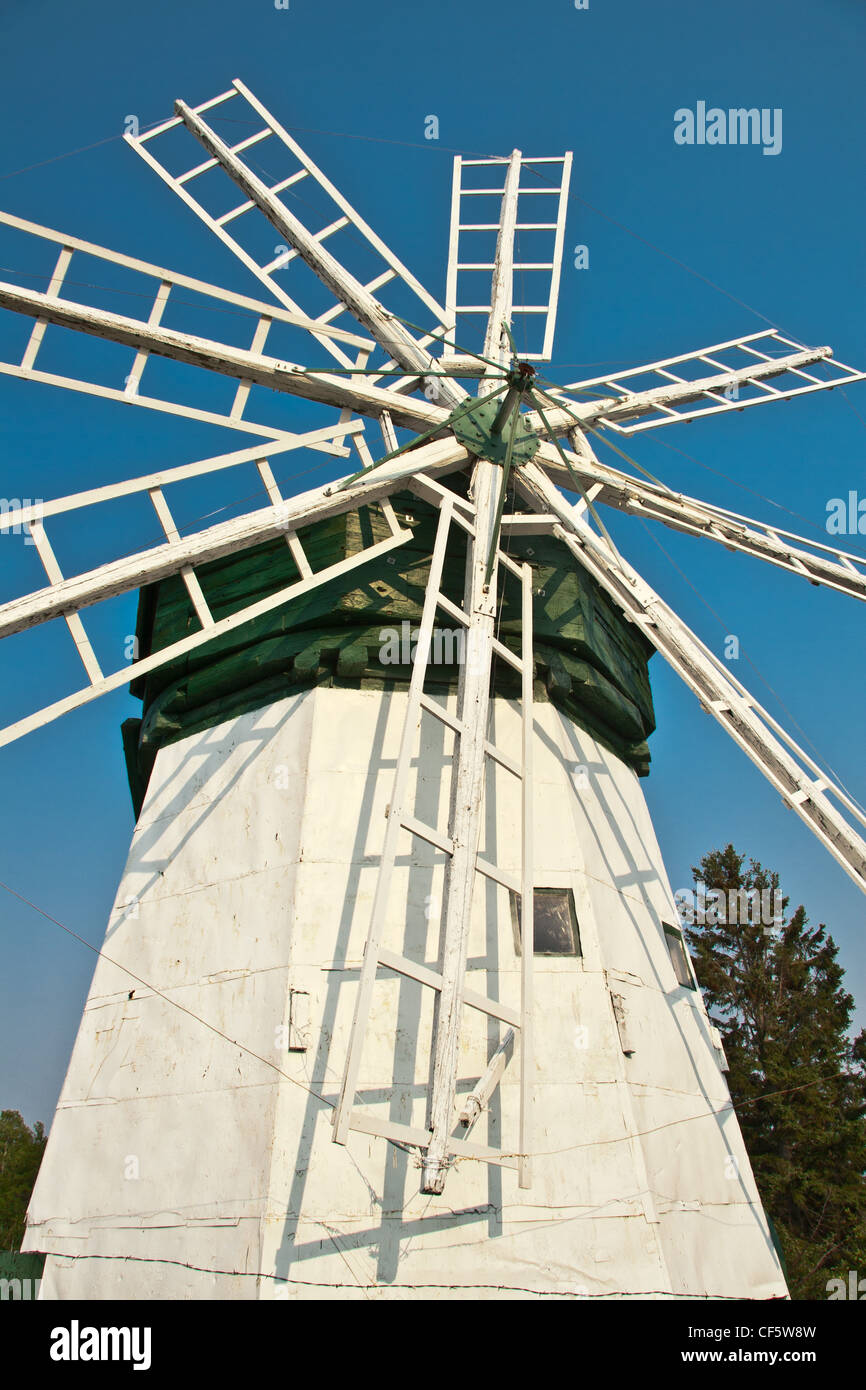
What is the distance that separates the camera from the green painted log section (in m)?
8.87

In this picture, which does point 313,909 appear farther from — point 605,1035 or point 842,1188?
point 842,1188

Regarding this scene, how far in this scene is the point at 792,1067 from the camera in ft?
82.8

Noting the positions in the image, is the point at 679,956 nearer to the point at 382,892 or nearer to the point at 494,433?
the point at 382,892

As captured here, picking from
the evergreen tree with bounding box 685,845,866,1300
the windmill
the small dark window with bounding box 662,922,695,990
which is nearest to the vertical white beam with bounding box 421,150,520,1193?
the windmill

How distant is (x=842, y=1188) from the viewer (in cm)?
2291

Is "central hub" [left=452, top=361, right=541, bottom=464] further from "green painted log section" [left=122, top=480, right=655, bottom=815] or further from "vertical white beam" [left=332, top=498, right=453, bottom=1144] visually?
"vertical white beam" [left=332, top=498, right=453, bottom=1144]

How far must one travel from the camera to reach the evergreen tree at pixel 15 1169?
1457 inches

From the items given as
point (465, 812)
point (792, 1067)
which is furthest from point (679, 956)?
point (792, 1067)

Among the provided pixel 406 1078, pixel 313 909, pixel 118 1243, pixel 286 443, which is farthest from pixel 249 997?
pixel 286 443

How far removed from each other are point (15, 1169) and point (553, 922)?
47.9 m

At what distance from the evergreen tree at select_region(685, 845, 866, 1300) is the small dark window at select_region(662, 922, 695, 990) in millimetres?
12068

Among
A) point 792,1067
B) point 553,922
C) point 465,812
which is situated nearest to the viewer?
point 465,812
